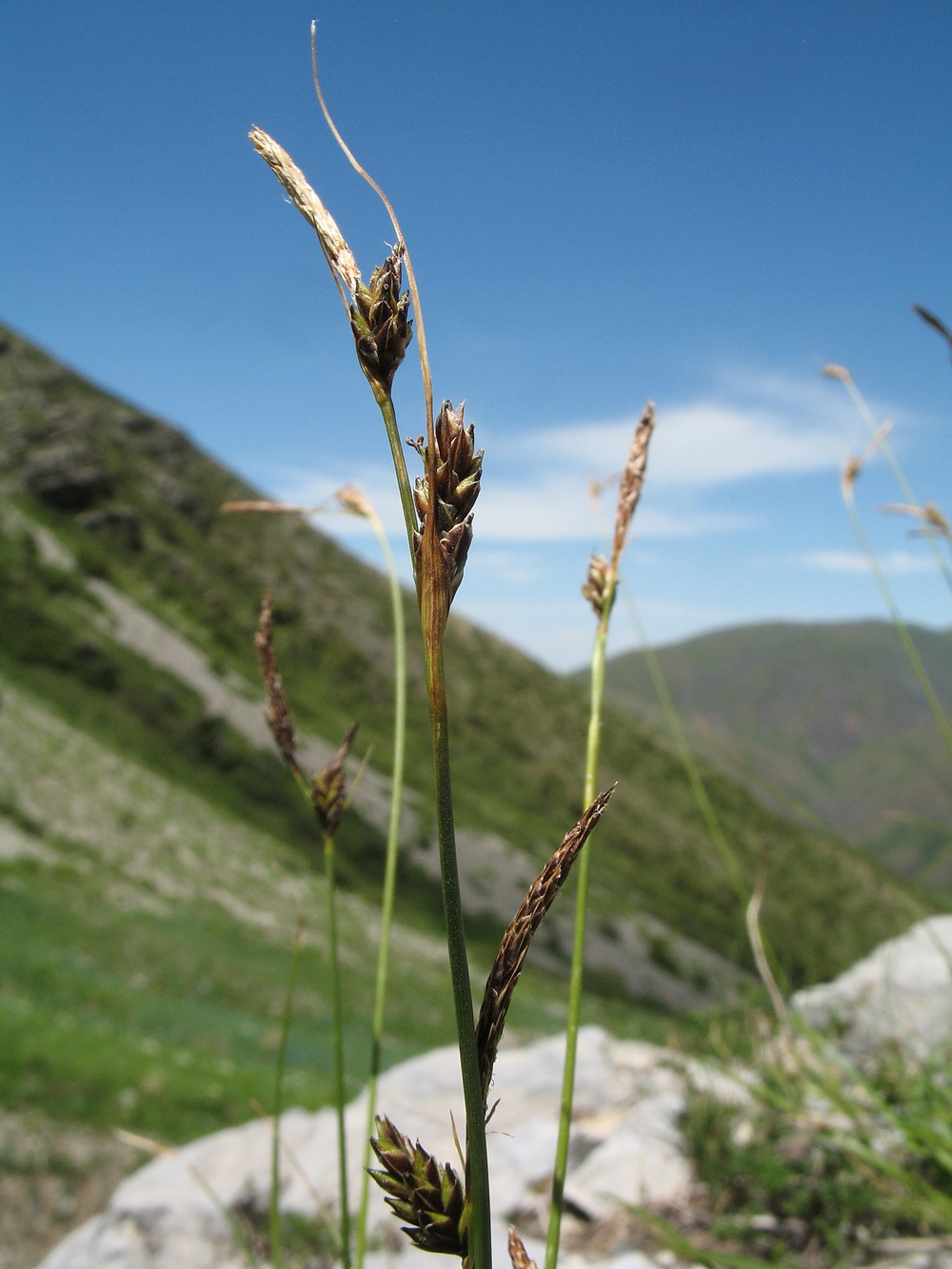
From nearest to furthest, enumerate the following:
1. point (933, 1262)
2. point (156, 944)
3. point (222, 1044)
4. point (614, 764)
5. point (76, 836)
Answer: point (933, 1262) < point (222, 1044) < point (156, 944) < point (76, 836) < point (614, 764)

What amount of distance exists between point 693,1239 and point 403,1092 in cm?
447

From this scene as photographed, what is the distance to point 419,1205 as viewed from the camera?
1.95ft

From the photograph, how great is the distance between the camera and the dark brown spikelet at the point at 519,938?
60cm

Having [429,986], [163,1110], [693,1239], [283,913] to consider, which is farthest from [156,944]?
[693,1239]

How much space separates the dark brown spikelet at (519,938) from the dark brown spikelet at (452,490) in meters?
0.20

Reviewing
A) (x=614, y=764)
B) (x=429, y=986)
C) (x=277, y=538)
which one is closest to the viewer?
(x=429, y=986)

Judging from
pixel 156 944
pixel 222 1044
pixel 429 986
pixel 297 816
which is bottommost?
pixel 429 986

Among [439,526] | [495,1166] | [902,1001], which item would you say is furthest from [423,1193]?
[902,1001]

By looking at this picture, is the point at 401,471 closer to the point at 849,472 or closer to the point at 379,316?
the point at 379,316

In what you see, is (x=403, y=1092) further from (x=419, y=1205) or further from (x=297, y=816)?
(x=297, y=816)

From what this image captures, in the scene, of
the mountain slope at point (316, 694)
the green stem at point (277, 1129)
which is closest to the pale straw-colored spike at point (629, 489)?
the green stem at point (277, 1129)

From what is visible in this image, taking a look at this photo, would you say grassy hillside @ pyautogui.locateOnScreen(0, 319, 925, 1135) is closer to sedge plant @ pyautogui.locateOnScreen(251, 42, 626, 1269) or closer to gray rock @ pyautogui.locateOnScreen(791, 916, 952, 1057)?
gray rock @ pyautogui.locateOnScreen(791, 916, 952, 1057)

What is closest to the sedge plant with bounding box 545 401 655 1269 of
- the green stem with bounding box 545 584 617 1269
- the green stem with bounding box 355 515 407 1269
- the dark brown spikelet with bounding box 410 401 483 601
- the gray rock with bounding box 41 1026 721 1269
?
the green stem with bounding box 545 584 617 1269

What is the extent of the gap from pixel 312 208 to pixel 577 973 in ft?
2.62
